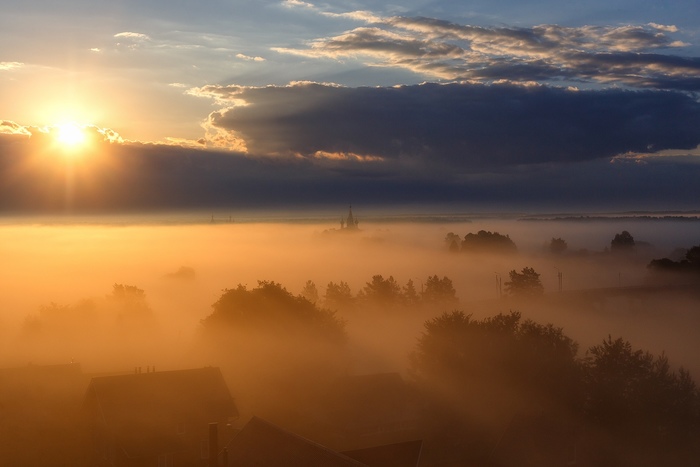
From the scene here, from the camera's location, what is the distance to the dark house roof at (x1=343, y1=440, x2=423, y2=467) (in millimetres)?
30516

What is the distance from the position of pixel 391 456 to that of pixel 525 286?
3227 inches

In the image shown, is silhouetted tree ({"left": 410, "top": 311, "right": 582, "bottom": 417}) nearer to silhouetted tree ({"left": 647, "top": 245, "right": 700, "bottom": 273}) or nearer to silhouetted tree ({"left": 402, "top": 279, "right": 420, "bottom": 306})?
silhouetted tree ({"left": 402, "top": 279, "right": 420, "bottom": 306})

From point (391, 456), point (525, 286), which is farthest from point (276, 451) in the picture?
point (525, 286)

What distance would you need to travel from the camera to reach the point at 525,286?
109688 millimetres

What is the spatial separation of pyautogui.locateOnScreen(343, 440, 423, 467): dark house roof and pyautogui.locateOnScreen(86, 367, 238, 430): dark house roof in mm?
8477

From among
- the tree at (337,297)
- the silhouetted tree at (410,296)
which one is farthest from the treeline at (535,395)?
the silhouetted tree at (410,296)

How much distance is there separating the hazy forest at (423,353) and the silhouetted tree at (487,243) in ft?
104

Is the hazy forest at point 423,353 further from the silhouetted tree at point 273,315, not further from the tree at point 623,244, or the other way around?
the tree at point 623,244

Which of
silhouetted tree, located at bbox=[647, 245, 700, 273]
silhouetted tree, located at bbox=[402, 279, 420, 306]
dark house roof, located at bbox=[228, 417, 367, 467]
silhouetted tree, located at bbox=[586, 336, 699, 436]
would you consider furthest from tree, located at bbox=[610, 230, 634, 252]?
dark house roof, located at bbox=[228, 417, 367, 467]

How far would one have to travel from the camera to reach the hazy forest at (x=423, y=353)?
39.4m

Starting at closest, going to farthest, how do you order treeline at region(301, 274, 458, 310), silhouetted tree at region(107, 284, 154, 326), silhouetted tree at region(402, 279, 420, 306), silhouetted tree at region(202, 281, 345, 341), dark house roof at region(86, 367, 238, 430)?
dark house roof at region(86, 367, 238, 430)
silhouetted tree at region(202, 281, 345, 341)
treeline at region(301, 274, 458, 310)
silhouetted tree at region(402, 279, 420, 306)
silhouetted tree at region(107, 284, 154, 326)

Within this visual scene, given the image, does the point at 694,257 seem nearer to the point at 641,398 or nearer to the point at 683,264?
the point at 683,264

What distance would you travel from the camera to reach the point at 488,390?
49719mm

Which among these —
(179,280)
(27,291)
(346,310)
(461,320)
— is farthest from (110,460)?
(179,280)
